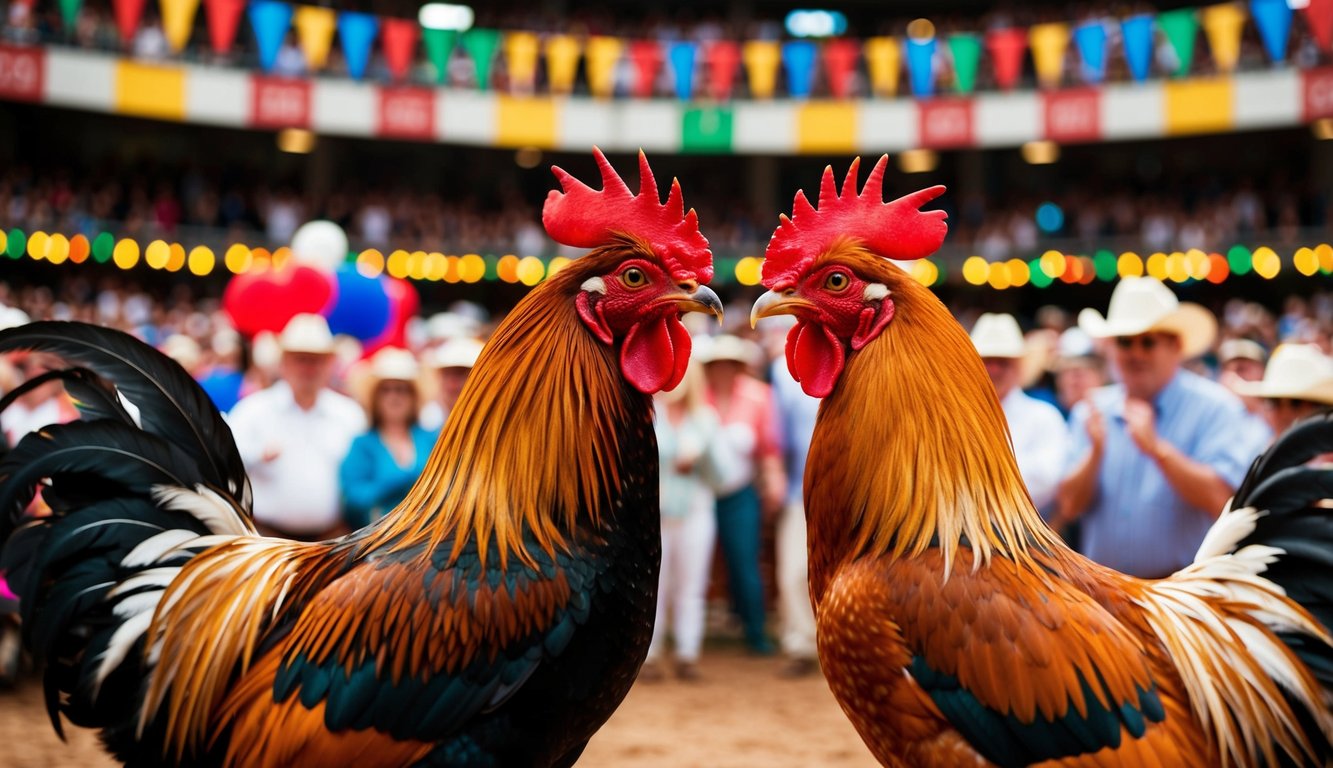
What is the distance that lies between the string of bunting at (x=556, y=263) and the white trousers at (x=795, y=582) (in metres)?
13.6

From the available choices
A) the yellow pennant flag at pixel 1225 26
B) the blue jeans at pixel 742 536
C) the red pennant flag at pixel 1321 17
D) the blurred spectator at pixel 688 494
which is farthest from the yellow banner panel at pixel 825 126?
the blurred spectator at pixel 688 494

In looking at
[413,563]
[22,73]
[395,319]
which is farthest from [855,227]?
[22,73]

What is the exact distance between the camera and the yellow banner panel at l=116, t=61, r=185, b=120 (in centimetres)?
2092

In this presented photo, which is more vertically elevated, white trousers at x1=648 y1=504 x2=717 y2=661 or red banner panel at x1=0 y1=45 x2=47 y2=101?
red banner panel at x1=0 y1=45 x2=47 y2=101

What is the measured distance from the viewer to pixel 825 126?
77.8 ft

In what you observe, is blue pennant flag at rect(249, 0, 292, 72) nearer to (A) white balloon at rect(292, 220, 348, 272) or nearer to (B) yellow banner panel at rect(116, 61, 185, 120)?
(B) yellow banner panel at rect(116, 61, 185, 120)

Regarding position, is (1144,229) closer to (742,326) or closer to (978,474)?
(742,326)

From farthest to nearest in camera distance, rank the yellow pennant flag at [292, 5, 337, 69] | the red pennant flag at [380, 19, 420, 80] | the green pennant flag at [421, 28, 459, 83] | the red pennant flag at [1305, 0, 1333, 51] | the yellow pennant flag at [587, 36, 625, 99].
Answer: the yellow pennant flag at [587, 36, 625, 99]
the red pennant flag at [380, 19, 420, 80]
the green pennant flag at [421, 28, 459, 83]
the yellow pennant flag at [292, 5, 337, 69]
the red pennant flag at [1305, 0, 1333, 51]

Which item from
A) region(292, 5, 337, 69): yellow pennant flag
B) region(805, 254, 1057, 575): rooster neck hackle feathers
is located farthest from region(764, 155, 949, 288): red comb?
region(292, 5, 337, 69): yellow pennant flag

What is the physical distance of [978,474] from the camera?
105 inches

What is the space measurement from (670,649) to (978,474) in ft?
20.0

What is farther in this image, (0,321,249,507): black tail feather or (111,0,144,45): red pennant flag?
(111,0,144,45): red pennant flag

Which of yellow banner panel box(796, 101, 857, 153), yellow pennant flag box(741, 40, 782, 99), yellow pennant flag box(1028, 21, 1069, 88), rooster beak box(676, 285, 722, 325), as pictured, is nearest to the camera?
rooster beak box(676, 285, 722, 325)

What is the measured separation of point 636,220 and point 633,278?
163 millimetres
